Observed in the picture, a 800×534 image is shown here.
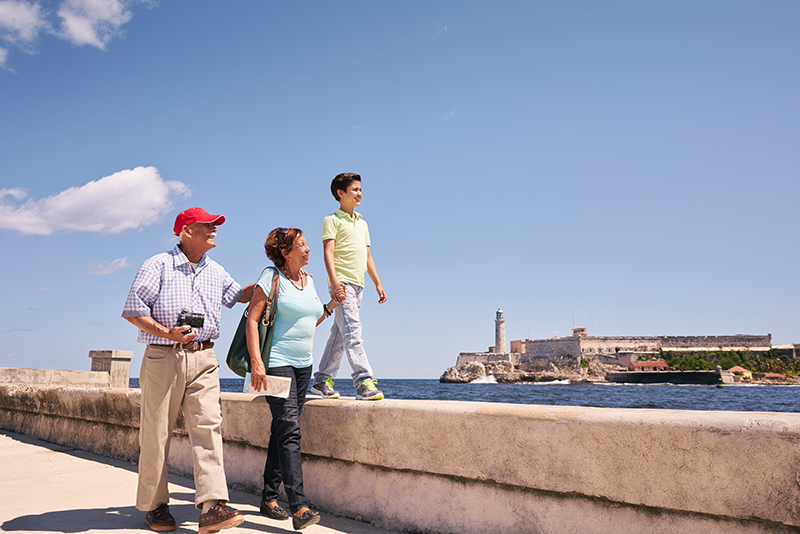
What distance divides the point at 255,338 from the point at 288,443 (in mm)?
624

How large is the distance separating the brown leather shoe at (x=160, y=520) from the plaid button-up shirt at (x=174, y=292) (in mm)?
924

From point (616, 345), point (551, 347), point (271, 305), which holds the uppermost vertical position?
point (271, 305)

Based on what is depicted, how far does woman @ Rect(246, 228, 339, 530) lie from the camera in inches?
111

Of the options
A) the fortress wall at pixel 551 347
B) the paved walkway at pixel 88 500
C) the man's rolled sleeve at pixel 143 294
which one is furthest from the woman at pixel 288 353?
the fortress wall at pixel 551 347

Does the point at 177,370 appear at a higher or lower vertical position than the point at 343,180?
lower

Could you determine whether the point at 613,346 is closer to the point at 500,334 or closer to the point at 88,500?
the point at 500,334

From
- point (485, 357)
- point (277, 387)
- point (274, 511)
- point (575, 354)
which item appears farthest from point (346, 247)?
point (485, 357)

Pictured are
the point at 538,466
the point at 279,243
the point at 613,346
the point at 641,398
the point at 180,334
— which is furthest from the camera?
the point at 613,346

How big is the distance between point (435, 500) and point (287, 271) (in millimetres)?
1555

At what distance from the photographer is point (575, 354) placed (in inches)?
3435

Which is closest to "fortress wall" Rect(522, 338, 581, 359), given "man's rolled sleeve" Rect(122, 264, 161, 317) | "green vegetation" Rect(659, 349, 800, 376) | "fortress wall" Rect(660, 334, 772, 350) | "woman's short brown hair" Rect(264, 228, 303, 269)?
"green vegetation" Rect(659, 349, 800, 376)

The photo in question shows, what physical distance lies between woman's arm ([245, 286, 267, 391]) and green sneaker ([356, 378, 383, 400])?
71 centimetres

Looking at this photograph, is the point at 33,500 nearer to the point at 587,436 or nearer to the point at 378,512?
the point at 378,512

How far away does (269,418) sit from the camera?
3.58m
